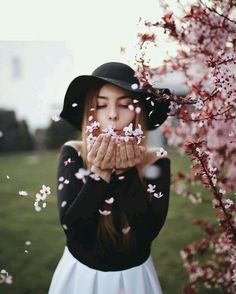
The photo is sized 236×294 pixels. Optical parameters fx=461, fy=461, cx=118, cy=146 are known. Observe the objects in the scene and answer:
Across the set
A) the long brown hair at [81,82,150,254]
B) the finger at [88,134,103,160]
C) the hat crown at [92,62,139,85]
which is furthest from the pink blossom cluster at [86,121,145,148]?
the hat crown at [92,62,139,85]

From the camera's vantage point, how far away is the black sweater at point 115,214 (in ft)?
7.84

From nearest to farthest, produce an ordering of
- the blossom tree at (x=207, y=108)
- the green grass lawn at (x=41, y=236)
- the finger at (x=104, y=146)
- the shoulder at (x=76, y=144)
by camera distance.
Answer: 1. the finger at (x=104, y=146)
2. the blossom tree at (x=207, y=108)
3. the shoulder at (x=76, y=144)
4. the green grass lawn at (x=41, y=236)

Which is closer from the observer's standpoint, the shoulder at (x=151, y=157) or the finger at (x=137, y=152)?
the finger at (x=137, y=152)

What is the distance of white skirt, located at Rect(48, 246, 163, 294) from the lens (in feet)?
7.86

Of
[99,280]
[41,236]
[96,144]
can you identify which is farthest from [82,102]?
[41,236]

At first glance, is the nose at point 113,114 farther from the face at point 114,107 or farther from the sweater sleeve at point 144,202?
the sweater sleeve at point 144,202

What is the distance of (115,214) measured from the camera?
2.45 m

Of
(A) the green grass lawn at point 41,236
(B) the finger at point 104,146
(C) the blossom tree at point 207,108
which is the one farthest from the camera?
(A) the green grass lawn at point 41,236

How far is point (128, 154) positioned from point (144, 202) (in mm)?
287

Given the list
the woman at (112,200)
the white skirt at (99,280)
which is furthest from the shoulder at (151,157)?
the white skirt at (99,280)

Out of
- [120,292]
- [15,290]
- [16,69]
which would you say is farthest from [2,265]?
[16,69]

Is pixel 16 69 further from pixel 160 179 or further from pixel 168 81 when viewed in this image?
pixel 160 179

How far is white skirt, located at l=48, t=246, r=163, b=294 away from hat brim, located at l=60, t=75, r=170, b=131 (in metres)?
0.75

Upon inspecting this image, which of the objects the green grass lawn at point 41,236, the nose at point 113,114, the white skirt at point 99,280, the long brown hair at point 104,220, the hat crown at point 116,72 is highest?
the hat crown at point 116,72
